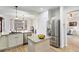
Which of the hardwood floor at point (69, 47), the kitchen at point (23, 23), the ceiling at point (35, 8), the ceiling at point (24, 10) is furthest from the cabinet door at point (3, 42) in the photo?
the ceiling at point (35, 8)

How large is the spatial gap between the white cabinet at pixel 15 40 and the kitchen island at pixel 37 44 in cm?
19

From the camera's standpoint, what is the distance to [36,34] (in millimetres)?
1893

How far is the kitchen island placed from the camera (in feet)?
5.99

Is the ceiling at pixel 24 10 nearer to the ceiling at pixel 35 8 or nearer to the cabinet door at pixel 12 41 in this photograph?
the ceiling at pixel 35 8

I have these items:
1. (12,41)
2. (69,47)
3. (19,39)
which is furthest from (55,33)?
(12,41)

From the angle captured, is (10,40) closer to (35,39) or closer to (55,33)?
(35,39)

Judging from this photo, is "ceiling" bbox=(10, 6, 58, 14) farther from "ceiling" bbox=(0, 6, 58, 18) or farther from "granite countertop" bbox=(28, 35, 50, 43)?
"granite countertop" bbox=(28, 35, 50, 43)

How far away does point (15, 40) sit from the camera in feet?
6.07

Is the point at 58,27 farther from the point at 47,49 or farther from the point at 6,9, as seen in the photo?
the point at 6,9

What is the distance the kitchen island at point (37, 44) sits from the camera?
1827 millimetres

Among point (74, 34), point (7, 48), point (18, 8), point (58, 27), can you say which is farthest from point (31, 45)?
point (74, 34)

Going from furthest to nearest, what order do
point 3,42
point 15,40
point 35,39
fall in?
point 35,39 < point 15,40 < point 3,42

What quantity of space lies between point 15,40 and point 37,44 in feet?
1.42
